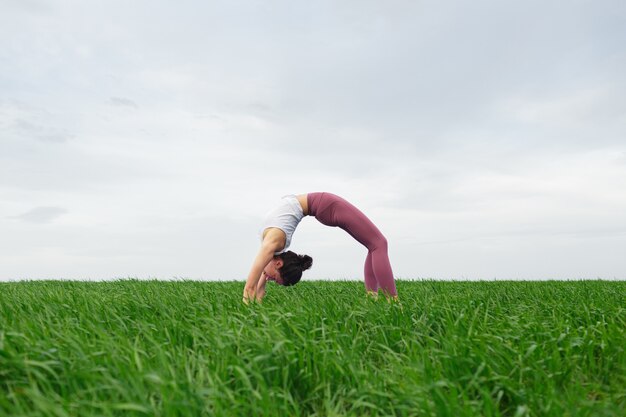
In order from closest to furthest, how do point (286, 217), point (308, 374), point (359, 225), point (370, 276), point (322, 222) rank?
point (308, 374) → point (286, 217) → point (359, 225) → point (322, 222) → point (370, 276)

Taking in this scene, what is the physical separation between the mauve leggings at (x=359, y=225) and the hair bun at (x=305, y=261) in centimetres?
49

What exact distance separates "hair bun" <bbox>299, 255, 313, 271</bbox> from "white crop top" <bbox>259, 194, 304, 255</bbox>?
0.23m

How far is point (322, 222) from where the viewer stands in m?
6.04

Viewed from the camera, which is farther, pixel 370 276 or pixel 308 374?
pixel 370 276

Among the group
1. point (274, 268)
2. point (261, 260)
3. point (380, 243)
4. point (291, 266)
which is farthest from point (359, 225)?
point (261, 260)

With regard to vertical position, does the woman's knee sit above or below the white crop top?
below

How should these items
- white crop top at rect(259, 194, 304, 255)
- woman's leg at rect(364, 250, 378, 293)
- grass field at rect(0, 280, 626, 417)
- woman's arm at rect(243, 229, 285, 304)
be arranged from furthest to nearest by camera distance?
1. woman's leg at rect(364, 250, 378, 293)
2. white crop top at rect(259, 194, 304, 255)
3. woman's arm at rect(243, 229, 285, 304)
4. grass field at rect(0, 280, 626, 417)

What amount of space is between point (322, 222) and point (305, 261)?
1.74ft

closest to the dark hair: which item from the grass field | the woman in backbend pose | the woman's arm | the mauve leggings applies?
the woman in backbend pose

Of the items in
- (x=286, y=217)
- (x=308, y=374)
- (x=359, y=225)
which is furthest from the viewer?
(x=359, y=225)

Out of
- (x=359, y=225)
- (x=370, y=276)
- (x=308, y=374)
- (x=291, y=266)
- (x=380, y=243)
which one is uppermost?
(x=359, y=225)

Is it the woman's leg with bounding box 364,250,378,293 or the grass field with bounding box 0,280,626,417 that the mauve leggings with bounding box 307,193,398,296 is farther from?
the grass field with bounding box 0,280,626,417

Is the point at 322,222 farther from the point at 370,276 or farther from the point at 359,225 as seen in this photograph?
the point at 370,276

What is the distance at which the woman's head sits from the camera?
5652 mm
